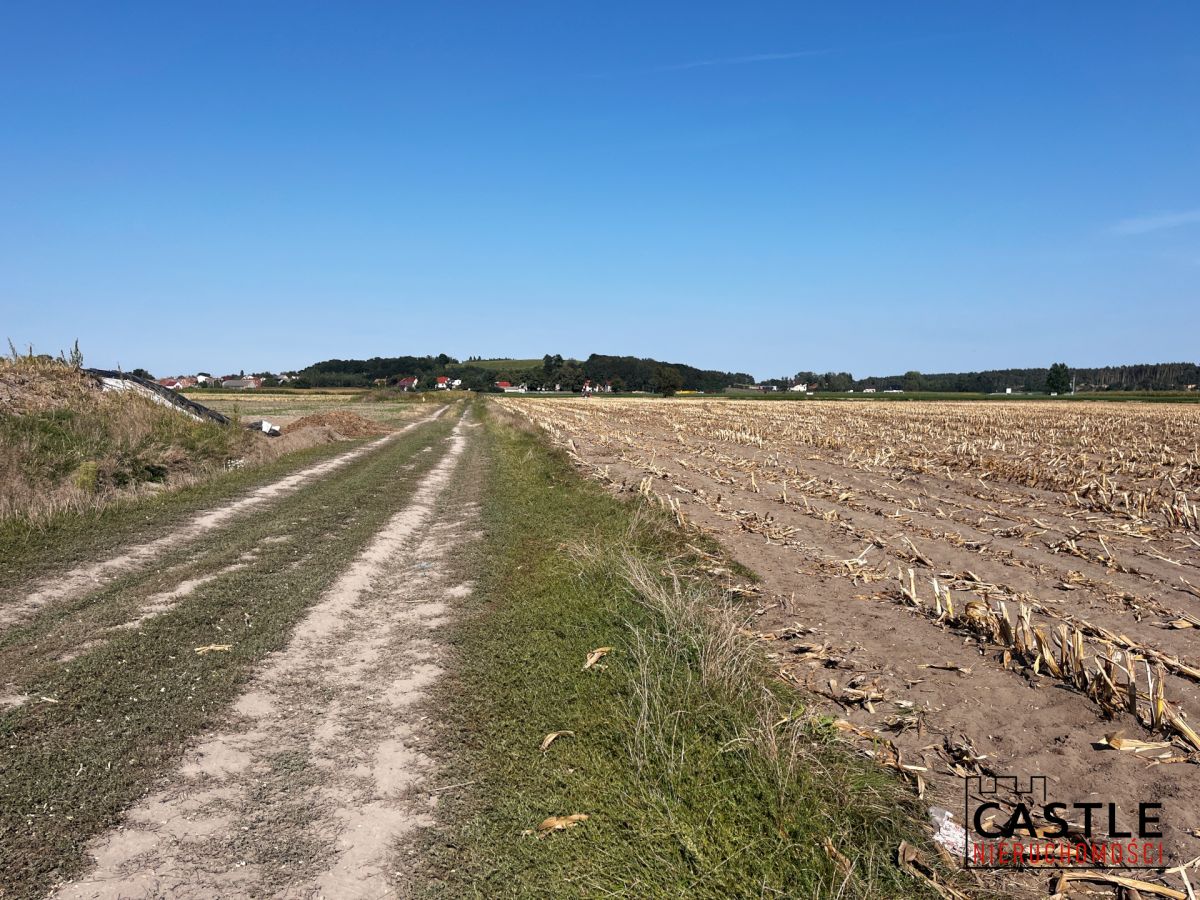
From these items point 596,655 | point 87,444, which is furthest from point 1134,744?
point 87,444

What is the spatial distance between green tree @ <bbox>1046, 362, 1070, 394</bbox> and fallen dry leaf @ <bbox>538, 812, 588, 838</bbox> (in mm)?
140405

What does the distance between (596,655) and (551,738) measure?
1.32 m

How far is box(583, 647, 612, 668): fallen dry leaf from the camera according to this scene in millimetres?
5520

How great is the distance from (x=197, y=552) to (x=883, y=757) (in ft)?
28.3

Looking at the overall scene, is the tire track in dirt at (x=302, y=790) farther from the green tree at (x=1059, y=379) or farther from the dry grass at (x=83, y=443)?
the green tree at (x=1059, y=379)

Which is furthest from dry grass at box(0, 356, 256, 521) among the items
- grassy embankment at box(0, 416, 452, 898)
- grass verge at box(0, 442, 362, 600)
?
grassy embankment at box(0, 416, 452, 898)

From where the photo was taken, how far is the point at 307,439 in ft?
82.4

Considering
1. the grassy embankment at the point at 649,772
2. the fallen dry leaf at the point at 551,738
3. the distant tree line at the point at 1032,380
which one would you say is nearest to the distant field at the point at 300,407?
the grassy embankment at the point at 649,772

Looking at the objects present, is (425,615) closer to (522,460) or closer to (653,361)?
(522,460)

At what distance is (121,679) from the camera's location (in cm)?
513

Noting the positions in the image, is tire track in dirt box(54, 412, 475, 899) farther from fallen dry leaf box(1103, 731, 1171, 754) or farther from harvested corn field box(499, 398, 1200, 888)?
fallen dry leaf box(1103, 731, 1171, 754)

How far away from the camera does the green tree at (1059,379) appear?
394ft

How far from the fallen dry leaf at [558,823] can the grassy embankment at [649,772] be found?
0.04m

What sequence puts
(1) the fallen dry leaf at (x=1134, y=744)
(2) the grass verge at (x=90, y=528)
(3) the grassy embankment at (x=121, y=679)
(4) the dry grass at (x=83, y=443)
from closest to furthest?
(3) the grassy embankment at (x=121, y=679) < (1) the fallen dry leaf at (x=1134, y=744) < (2) the grass verge at (x=90, y=528) < (4) the dry grass at (x=83, y=443)
